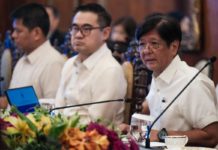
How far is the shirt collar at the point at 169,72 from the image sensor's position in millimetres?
3115

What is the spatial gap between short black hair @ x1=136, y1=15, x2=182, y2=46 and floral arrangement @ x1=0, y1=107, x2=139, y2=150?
1.27 meters

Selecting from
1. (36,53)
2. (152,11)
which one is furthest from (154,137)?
(152,11)

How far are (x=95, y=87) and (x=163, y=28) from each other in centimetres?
75

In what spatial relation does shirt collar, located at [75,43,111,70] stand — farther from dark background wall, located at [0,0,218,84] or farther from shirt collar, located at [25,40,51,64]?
dark background wall, located at [0,0,218,84]

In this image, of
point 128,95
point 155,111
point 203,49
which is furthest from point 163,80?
point 203,49

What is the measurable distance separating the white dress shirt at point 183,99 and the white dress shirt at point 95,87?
48 cm

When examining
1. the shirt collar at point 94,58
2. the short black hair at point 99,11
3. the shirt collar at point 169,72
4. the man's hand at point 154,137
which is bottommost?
the man's hand at point 154,137

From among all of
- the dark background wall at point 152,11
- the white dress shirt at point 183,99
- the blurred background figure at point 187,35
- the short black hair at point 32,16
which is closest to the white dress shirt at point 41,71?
the short black hair at point 32,16

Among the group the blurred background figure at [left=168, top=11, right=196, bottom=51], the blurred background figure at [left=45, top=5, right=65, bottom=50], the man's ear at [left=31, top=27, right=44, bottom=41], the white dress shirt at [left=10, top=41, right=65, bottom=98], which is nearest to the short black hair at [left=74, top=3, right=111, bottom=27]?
the white dress shirt at [left=10, top=41, right=65, bottom=98]

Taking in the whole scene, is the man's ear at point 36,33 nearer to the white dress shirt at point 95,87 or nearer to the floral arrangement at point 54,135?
the white dress shirt at point 95,87

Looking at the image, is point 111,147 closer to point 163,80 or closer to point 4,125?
point 4,125

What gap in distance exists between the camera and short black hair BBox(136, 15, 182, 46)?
3088 millimetres

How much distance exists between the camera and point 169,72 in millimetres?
3127

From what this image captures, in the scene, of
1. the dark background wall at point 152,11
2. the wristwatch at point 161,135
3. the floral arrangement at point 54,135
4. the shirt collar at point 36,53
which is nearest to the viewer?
the floral arrangement at point 54,135
